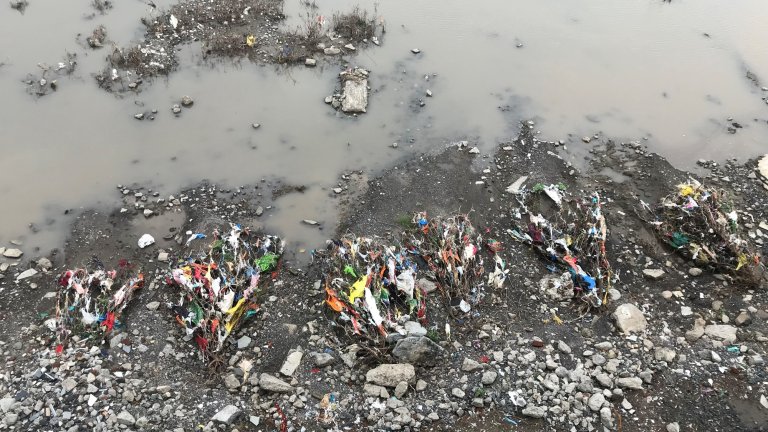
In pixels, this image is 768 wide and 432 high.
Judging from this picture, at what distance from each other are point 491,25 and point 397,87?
264 cm

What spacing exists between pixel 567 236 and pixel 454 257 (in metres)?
1.34

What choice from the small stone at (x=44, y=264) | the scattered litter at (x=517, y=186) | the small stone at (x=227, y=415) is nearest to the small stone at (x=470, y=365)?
the small stone at (x=227, y=415)

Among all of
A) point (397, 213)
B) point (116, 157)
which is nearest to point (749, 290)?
point (397, 213)

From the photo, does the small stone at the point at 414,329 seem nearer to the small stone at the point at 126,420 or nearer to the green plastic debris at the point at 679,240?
the small stone at the point at 126,420

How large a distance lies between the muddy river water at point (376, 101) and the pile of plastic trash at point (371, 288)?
0.60 meters

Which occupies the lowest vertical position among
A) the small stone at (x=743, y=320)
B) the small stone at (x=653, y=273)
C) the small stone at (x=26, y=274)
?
the small stone at (x=26, y=274)

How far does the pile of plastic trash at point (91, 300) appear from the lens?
4.45 meters

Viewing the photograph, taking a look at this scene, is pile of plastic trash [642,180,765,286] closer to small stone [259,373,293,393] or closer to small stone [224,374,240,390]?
small stone [259,373,293,393]

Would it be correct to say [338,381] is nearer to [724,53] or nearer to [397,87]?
[397,87]

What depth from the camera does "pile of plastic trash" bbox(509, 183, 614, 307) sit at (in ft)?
16.1

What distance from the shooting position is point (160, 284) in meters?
4.95

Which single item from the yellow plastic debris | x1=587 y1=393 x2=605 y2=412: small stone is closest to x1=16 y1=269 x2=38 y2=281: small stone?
the yellow plastic debris

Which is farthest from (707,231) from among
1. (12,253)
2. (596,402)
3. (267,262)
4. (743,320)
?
(12,253)

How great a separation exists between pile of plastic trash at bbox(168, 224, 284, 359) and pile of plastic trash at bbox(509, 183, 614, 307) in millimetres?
2830
